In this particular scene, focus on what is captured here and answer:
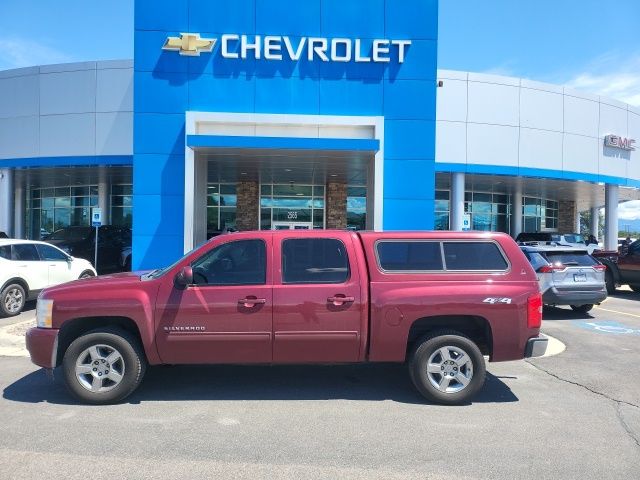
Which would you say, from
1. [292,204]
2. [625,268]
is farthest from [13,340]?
[292,204]

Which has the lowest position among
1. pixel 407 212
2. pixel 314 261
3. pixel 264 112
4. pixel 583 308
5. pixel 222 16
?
pixel 583 308

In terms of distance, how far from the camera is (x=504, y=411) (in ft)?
16.7

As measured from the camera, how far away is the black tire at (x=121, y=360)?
5.07 m

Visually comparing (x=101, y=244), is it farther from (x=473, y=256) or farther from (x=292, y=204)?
(x=473, y=256)

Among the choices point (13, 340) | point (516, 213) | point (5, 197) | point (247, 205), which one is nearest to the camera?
point (13, 340)

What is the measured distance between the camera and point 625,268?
14.6 m

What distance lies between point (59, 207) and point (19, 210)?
203 cm

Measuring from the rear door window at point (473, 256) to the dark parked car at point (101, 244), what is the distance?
1489cm

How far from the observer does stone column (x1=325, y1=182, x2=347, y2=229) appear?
24.0 m

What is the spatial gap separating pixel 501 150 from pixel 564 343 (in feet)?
47.0

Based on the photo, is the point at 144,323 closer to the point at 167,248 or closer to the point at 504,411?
the point at 504,411

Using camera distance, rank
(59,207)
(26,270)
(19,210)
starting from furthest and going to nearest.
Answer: (59,207) → (19,210) → (26,270)

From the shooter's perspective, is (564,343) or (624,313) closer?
(564,343)

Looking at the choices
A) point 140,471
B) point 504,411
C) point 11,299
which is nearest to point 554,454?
point 504,411
